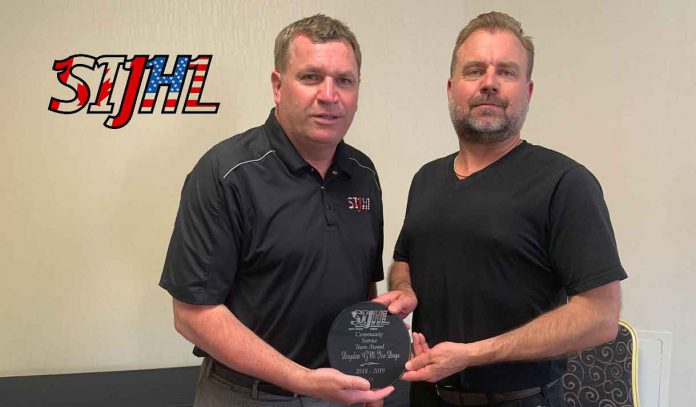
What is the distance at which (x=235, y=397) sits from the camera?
134cm

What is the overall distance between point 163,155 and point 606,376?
1954 millimetres

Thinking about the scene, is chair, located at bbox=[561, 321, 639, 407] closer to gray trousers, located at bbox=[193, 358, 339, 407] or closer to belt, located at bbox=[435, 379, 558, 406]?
belt, located at bbox=[435, 379, 558, 406]

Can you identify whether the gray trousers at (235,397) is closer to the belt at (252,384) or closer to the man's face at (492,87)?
the belt at (252,384)

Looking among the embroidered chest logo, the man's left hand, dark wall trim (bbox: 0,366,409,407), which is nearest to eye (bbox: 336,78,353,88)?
the embroidered chest logo

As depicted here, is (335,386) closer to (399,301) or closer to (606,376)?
A: (399,301)

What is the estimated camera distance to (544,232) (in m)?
1.29

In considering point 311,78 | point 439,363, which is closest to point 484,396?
point 439,363

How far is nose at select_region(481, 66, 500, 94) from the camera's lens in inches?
54.4

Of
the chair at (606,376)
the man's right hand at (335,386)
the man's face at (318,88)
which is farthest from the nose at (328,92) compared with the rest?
the chair at (606,376)

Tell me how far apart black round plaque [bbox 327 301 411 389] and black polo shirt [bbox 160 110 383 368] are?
10cm

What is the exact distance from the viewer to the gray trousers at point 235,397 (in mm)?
1318

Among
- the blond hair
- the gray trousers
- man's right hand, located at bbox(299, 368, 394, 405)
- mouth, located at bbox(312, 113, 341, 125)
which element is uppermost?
the blond hair

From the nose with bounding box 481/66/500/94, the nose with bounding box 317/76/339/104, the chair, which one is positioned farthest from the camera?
the chair

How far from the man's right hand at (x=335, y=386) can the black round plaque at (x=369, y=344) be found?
4 cm
